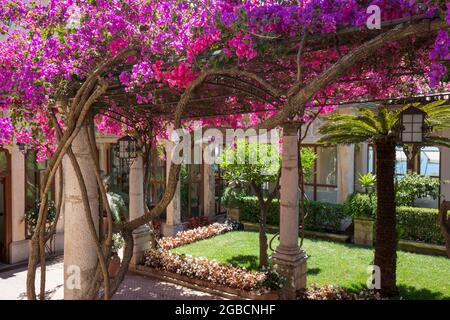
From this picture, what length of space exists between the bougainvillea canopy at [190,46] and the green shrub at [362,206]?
24.9ft

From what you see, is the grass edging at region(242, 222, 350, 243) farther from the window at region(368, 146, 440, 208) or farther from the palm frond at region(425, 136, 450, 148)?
the palm frond at region(425, 136, 450, 148)

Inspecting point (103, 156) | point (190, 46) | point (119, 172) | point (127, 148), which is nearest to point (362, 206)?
point (127, 148)

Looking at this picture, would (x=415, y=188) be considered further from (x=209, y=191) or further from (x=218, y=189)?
(x=218, y=189)

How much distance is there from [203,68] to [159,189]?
11712 millimetres

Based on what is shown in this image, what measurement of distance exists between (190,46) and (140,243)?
22.9ft

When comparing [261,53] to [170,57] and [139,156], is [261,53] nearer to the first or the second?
[170,57]

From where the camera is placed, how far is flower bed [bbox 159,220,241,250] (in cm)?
1142

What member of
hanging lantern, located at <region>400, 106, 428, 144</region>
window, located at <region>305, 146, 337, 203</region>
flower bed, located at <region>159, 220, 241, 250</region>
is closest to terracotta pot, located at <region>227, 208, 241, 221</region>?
flower bed, located at <region>159, 220, 241, 250</region>

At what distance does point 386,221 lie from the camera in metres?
7.05

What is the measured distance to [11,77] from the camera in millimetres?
3656

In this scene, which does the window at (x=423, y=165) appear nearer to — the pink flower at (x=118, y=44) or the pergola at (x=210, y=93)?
the pergola at (x=210, y=93)

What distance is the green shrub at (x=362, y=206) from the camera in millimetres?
11727

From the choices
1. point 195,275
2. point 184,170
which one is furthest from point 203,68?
point 184,170

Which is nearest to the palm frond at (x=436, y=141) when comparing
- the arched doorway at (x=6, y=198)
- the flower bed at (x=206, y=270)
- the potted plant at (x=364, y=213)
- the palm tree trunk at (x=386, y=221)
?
the palm tree trunk at (x=386, y=221)
